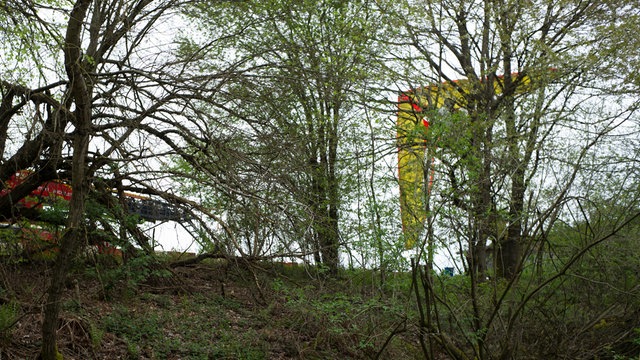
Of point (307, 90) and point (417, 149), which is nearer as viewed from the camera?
point (417, 149)

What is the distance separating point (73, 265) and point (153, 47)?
309 cm

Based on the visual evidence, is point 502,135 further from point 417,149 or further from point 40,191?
point 40,191

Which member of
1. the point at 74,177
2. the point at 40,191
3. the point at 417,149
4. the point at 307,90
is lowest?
the point at 74,177

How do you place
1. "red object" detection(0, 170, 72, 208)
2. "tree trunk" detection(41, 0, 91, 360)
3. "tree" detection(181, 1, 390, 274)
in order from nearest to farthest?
"tree trunk" detection(41, 0, 91, 360)
"tree" detection(181, 1, 390, 274)
"red object" detection(0, 170, 72, 208)

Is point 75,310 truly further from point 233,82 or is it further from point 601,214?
point 601,214

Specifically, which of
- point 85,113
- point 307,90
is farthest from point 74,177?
point 307,90

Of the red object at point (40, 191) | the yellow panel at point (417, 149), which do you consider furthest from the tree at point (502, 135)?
the red object at point (40, 191)

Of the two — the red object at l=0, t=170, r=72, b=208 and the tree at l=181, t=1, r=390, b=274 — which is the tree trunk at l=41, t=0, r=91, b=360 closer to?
the tree at l=181, t=1, r=390, b=274

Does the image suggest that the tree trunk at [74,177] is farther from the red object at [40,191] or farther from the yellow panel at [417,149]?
the yellow panel at [417,149]

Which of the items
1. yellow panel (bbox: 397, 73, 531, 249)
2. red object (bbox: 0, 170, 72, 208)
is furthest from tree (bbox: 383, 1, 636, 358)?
red object (bbox: 0, 170, 72, 208)

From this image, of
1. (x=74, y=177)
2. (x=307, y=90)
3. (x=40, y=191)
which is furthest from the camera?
(x=307, y=90)

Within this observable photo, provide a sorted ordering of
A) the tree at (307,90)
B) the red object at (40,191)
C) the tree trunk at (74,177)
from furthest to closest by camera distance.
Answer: the red object at (40,191)
the tree at (307,90)
the tree trunk at (74,177)

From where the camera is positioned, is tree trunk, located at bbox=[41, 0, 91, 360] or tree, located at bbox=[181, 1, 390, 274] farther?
tree, located at bbox=[181, 1, 390, 274]

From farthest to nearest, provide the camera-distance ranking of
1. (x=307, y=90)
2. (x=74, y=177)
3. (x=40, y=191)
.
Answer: (x=307, y=90) < (x=40, y=191) < (x=74, y=177)
